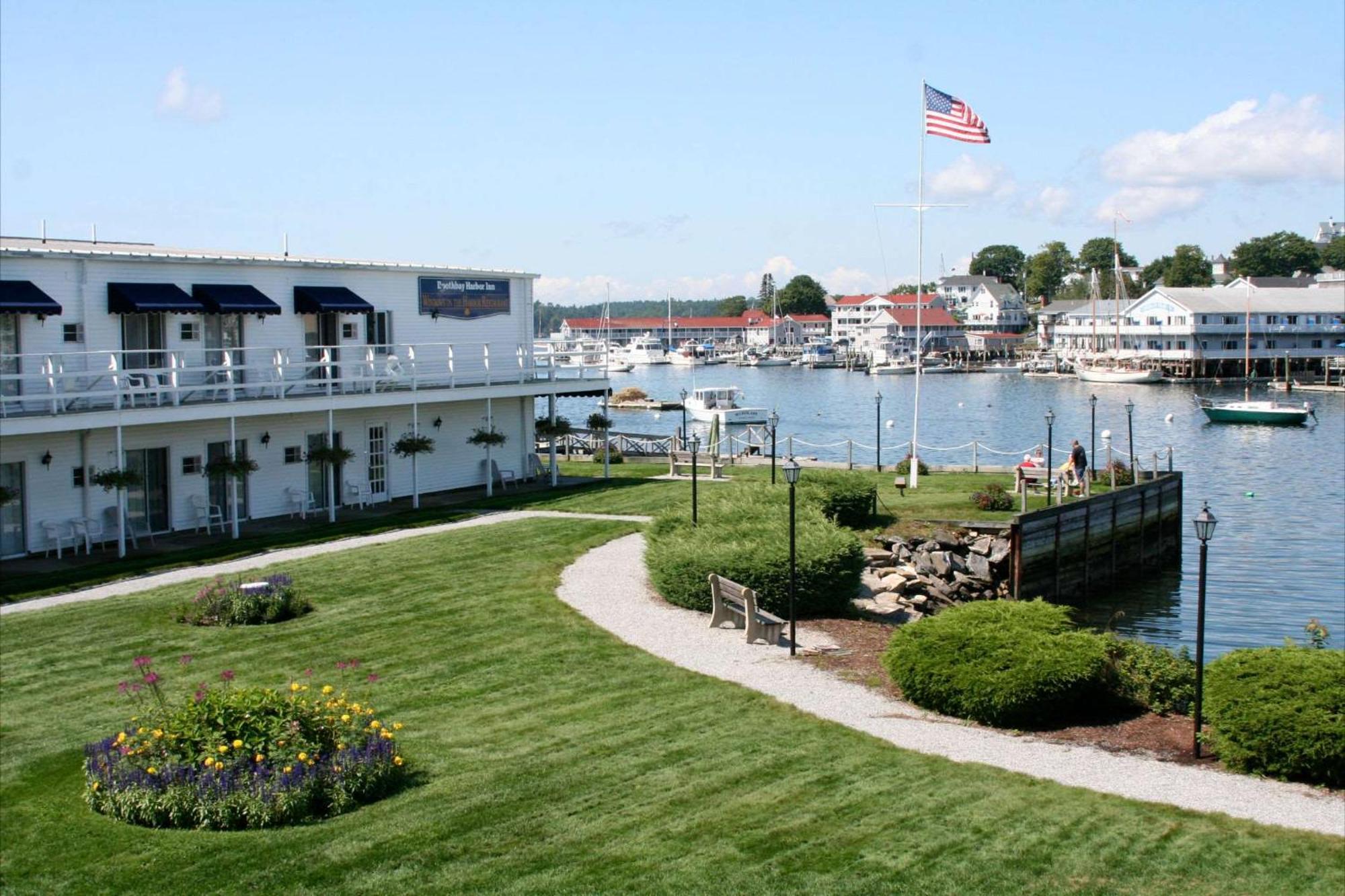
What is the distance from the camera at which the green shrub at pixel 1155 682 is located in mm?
17797

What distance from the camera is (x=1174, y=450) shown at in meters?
76.4

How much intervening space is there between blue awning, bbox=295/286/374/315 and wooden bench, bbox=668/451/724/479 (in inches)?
453

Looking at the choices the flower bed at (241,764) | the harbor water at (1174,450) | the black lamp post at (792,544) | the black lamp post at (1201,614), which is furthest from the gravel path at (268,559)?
the black lamp post at (1201,614)

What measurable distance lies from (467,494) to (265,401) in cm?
829

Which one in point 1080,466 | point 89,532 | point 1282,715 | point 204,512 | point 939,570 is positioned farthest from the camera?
point 1080,466

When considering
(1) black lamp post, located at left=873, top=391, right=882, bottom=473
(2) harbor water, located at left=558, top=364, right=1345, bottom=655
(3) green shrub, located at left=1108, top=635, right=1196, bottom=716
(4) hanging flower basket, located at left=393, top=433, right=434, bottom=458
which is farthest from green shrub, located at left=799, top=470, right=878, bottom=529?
(3) green shrub, located at left=1108, top=635, right=1196, bottom=716

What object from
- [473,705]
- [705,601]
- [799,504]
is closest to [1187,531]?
[799,504]

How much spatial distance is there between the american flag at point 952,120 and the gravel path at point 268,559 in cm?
1512

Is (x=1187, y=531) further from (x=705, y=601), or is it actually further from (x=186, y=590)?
(x=186, y=590)

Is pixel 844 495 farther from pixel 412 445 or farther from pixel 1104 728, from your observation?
pixel 1104 728

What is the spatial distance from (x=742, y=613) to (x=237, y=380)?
17.1 meters

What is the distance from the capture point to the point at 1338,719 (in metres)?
14.6

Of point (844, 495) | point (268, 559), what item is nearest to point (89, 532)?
point (268, 559)

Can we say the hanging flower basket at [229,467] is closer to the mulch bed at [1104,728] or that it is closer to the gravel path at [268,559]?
the gravel path at [268,559]
